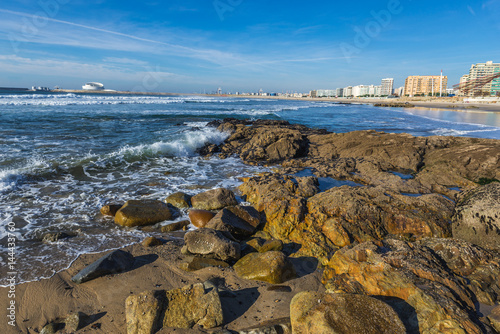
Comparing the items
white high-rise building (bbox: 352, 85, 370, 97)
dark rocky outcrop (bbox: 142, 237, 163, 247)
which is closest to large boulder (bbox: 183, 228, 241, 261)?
dark rocky outcrop (bbox: 142, 237, 163, 247)

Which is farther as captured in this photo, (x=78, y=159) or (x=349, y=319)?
(x=78, y=159)

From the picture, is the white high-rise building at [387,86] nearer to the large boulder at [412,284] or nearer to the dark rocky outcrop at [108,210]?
the large boulder at [412,284]

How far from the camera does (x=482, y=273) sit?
344cm

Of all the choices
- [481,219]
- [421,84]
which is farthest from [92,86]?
[421,84]

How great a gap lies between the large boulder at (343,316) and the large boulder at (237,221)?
234 cm

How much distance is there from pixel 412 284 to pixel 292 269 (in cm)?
152

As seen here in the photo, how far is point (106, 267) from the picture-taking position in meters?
3.78

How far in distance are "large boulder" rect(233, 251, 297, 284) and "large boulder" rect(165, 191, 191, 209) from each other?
8.97 feet

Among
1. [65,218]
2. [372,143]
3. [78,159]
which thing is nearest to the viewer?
[65,218]

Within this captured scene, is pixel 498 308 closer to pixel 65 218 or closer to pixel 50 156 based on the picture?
pixel 65 218

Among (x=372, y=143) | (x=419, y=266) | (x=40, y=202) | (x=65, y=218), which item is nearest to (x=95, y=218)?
(x=65, y=218)

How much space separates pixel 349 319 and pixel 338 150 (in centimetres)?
951

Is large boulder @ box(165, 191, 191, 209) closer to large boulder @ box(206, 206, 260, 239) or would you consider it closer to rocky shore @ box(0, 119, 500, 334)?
rocky shore @ box(0, 119, 500, 334)

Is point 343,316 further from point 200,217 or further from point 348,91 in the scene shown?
point 348,91
